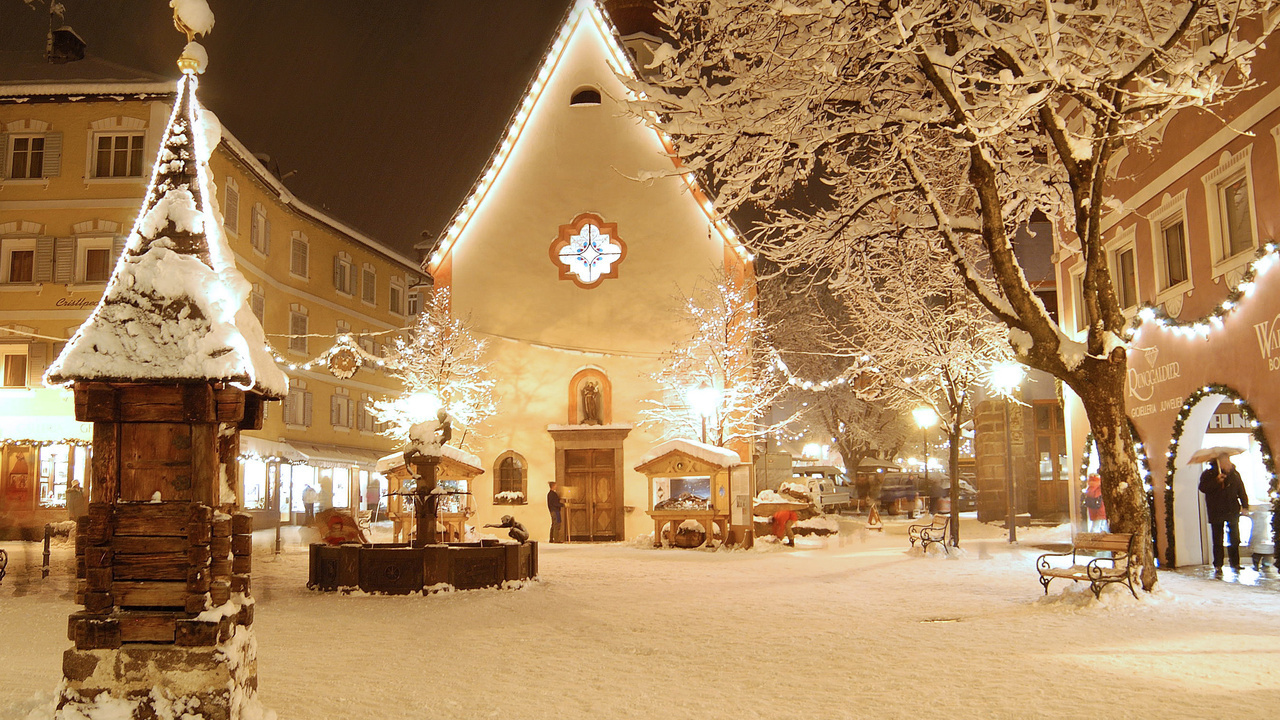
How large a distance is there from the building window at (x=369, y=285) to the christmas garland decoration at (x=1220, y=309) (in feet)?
111

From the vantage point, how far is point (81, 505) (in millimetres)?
25344

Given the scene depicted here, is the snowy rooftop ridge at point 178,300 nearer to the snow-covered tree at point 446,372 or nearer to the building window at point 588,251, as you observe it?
the snow-covered tree at point 446,372

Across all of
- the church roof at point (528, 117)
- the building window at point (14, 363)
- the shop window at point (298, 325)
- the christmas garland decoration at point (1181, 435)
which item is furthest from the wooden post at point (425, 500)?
the shop window at point (298, 325)

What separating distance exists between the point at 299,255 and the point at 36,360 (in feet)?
36.7

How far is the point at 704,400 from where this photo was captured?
25344 mm

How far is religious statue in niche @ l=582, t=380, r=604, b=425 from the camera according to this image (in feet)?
90.9

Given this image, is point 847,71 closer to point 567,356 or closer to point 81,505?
point 567,356

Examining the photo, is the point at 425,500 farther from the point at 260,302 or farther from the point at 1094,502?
the point at 260,302

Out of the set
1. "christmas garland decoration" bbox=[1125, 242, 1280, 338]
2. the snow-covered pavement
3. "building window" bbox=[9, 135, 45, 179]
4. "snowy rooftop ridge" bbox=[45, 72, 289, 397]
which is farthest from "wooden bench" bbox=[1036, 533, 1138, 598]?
"building window" bbox=[9, 135, 45, 179]

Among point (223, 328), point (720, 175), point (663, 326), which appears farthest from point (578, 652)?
point (663, 326)

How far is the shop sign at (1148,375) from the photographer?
1717 cm

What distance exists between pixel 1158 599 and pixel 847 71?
6.88 m

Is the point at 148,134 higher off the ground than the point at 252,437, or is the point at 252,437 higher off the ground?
the point at 148,134

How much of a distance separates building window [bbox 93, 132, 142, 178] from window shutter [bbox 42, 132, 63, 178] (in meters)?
1.02
